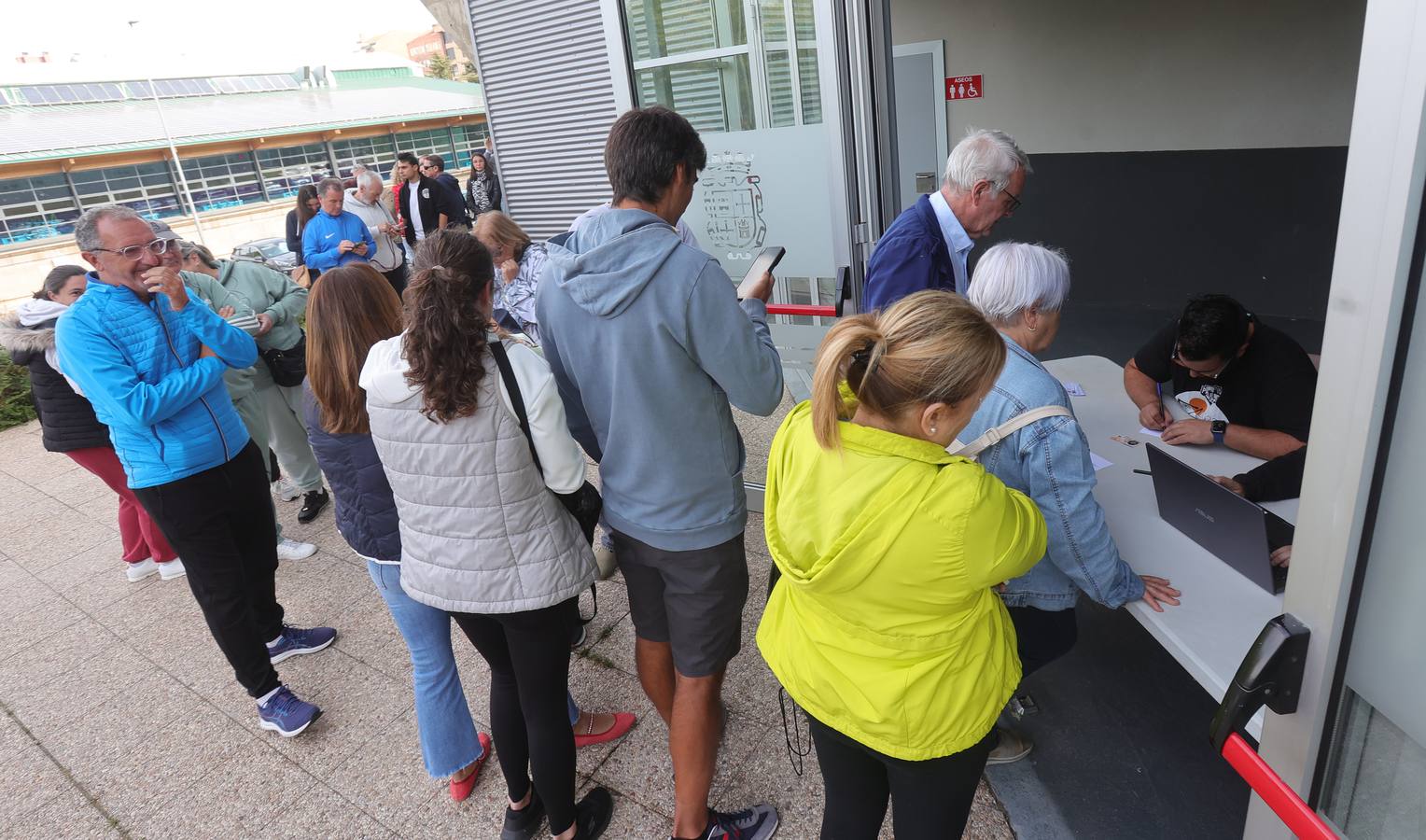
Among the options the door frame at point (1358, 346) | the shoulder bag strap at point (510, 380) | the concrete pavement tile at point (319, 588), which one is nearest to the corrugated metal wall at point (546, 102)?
the concrete pavement tile at point (319, 588)

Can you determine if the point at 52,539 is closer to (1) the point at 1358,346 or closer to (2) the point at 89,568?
(2) the point at 89,568

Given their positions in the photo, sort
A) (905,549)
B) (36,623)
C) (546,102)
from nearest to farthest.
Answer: (905,549) → (36,623) → (546,102)

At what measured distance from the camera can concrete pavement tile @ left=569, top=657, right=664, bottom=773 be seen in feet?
8.35

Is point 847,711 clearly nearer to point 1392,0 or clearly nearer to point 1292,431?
point 1392,0

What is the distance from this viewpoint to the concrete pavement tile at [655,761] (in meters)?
2.35

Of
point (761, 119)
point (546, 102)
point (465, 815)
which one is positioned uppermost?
point (546, 102)

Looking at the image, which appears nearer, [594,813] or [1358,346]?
[1358,346]

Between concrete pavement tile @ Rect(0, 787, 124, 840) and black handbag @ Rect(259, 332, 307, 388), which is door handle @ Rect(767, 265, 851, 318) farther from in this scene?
concrete pavement tile @ Rect(0, 787, 124, 840)

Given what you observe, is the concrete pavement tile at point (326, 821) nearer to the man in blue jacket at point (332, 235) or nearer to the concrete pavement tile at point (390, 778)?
the concrete pavement tile at point (390, 778)

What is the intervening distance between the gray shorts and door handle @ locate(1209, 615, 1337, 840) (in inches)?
44.0

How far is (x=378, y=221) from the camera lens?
249 inches

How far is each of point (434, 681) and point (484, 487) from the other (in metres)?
0.83

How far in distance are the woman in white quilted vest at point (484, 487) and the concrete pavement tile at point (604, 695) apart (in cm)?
43

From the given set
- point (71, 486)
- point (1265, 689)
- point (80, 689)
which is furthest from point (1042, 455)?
point (71, 486)
